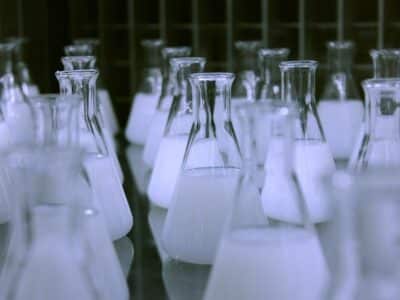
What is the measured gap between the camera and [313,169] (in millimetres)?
1241

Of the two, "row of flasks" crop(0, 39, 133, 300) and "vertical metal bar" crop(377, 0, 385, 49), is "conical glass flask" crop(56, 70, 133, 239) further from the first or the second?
"vertical metal bar" crop(377, 0, 385, 49)

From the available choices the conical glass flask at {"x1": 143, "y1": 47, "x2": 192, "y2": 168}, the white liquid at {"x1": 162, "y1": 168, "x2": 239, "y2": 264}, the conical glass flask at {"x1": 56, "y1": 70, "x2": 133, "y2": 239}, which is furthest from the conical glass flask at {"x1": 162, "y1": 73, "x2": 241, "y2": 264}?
the conical glass flask at {"x1": 143, "y1": 47, "x2": 192, "y2": 168}

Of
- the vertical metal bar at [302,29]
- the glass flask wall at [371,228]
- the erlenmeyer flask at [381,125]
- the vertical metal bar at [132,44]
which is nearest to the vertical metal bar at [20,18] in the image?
the vertical metal bar at [132,44]

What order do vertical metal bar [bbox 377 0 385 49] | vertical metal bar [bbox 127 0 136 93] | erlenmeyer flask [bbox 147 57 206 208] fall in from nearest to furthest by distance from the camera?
1. erlenmeyer flask [bbox 147 57 206 208]
2. vertical metal bar [bbox 377 0 385 49]
3. vertical metal bar [bbox 127 0 136 93]

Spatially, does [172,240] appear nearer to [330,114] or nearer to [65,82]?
[65,82]

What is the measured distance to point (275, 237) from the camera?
82cm

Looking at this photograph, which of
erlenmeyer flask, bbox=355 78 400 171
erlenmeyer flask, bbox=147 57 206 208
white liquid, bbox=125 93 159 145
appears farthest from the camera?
white liquid, bbox=125 93 159 145

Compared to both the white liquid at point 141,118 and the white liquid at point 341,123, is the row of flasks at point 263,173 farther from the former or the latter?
the white liquid at point 141,118

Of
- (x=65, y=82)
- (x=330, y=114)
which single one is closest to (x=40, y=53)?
(x=330, y=114)

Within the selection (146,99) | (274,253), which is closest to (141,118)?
(146,99)

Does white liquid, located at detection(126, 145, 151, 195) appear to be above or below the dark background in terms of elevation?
below

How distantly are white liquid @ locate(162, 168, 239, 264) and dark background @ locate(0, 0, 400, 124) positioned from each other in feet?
5.94

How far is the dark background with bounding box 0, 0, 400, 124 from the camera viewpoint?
112 inches

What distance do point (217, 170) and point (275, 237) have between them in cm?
29
